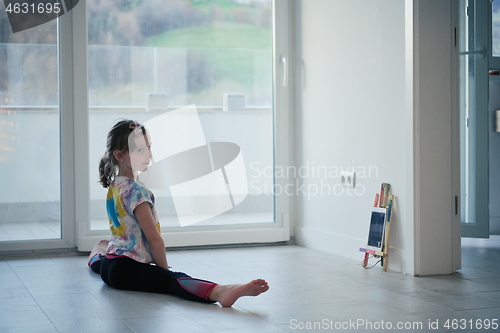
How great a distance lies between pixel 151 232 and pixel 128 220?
12cm

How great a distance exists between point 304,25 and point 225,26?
49cm

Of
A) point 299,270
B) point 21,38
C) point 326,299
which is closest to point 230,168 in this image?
point 299,270

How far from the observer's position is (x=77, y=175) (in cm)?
337

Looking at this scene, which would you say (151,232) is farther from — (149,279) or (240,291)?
(240,291)

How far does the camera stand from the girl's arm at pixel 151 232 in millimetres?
2350

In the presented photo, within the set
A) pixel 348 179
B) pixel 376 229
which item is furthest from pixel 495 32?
pixel 376 229

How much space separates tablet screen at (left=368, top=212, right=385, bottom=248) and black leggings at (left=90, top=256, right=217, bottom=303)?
1.02m

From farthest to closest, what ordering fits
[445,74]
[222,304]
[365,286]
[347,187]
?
[347,187], [445,74], [365,286], [222,304]

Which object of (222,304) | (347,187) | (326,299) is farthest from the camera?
(347,187)

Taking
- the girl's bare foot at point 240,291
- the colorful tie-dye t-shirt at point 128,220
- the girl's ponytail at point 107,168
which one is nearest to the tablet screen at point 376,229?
the girl's bare foot at point 240,291

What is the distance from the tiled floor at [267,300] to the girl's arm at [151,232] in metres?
0.16

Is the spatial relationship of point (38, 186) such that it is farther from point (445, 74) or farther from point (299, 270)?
point (445, 74)

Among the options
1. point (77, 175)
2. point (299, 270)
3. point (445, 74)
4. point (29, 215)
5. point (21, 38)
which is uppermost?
point (21, 38)

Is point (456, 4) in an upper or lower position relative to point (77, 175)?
upper
